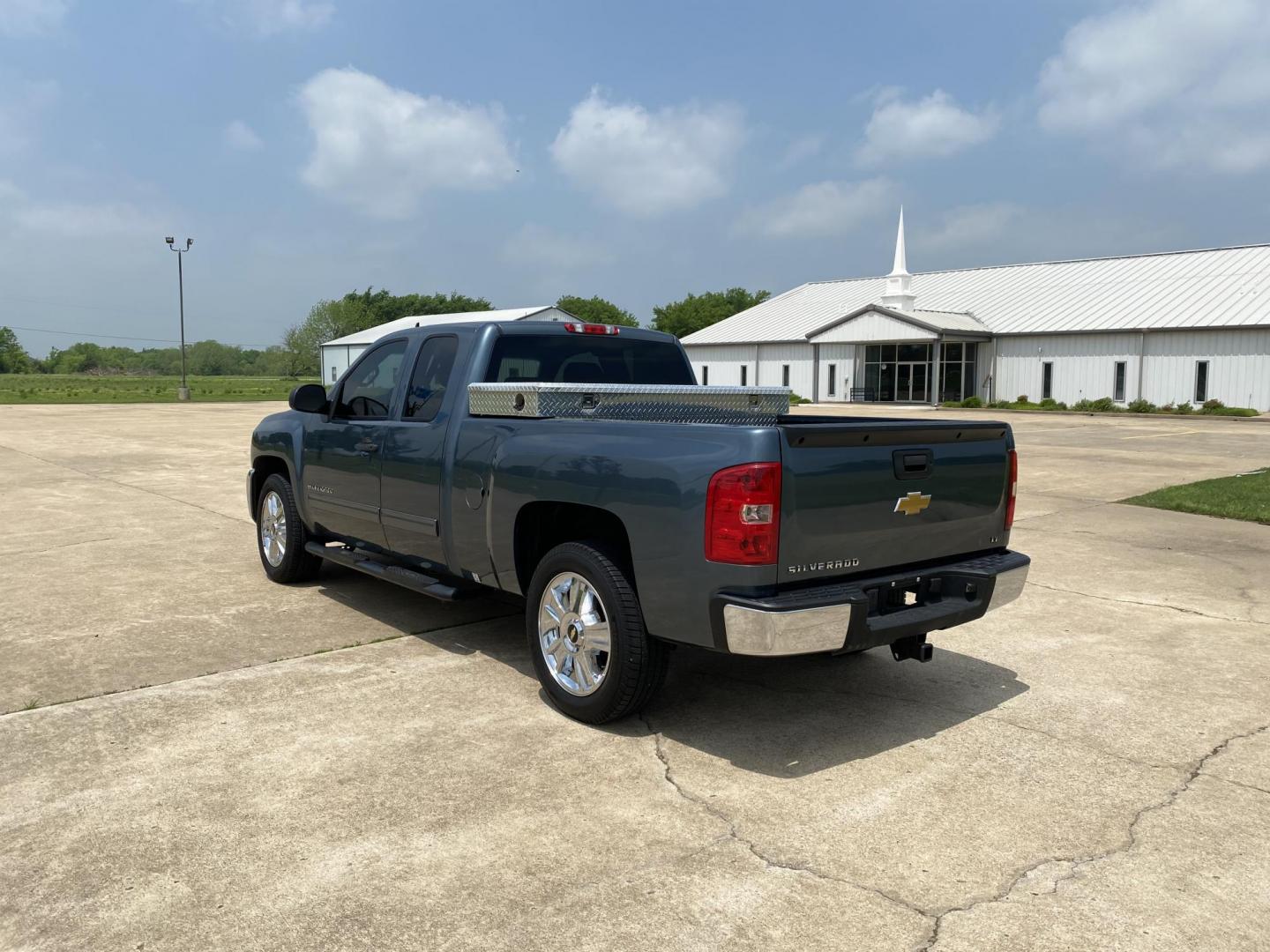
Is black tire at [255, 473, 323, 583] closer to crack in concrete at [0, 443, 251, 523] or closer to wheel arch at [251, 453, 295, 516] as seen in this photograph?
wheel arch at [251, 453, 295, 516]

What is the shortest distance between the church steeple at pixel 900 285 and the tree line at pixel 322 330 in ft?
96.9

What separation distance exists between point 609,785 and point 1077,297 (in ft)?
166

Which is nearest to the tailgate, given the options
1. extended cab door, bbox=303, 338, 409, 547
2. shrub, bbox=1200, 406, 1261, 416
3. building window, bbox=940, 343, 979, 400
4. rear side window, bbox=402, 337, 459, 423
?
rear side window, bbox=402, 337, 459, 423

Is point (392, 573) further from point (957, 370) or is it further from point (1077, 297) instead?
point (1077, 297)


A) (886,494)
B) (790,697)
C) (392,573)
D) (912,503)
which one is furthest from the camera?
(392,573)

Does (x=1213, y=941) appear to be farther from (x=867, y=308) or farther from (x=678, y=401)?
(x=867, y=308)

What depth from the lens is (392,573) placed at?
596 cm

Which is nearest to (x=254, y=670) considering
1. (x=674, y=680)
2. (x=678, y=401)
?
(x=674, y=680)

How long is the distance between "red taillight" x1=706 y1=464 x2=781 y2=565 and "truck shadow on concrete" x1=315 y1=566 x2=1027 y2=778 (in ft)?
3.28

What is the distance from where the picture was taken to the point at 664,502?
13.6ft

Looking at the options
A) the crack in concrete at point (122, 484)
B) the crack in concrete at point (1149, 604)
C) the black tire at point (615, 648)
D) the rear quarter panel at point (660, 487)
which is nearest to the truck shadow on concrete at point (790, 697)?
the black tire at point (615, 648)

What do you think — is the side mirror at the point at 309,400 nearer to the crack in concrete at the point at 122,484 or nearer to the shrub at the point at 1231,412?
the crack in concrete at the point at 122,484

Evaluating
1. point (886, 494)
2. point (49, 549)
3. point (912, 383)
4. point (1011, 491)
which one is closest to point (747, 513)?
point (886, 494)

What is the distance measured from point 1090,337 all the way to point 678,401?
146ft
